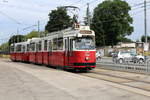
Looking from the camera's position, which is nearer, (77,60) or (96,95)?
(96,95)

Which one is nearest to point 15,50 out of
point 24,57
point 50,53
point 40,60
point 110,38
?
point 24,57

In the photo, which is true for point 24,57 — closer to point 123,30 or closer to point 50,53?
point 50,53

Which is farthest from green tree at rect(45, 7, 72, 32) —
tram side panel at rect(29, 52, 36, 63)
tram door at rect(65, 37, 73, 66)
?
tram door at rect(65, 37, 73, 66)

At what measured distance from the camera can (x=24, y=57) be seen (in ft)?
130

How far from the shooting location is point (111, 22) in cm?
7400

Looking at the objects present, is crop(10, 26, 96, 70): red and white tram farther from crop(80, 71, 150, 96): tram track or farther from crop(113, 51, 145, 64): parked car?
crop(113, 51, 145, 64): parked car

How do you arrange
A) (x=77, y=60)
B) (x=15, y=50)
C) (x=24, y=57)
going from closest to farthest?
(x=77, y=60) → (x=24, y=57) → (x=15, y=50)

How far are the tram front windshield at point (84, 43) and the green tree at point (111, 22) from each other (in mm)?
52578

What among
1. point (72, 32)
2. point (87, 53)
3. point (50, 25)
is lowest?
point (87, 53)

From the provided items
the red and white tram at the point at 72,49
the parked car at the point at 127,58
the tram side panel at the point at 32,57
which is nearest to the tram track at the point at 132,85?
the red and white tram at the point at 72,49

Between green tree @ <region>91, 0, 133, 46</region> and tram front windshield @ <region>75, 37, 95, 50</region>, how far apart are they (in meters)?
52.6

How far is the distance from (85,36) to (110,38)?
55.5 meters

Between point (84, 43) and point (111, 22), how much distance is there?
54.4 meters

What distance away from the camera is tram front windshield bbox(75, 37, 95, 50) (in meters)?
20.6
